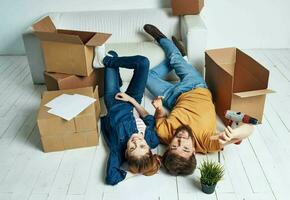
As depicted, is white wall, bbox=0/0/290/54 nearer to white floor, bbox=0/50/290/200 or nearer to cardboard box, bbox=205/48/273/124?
cardboard box, bbox=205/48/273/124

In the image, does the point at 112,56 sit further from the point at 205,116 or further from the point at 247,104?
the point at 247,104

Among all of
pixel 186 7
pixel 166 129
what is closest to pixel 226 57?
pixel 186 7

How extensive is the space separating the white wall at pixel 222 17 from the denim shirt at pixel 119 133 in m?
1.63

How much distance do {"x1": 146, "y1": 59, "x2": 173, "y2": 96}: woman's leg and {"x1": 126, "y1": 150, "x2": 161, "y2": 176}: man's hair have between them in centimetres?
83

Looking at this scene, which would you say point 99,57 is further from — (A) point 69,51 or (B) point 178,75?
(B) point 178,75

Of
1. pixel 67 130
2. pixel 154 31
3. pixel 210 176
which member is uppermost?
pixel 154 31

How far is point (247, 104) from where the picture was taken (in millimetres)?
2137

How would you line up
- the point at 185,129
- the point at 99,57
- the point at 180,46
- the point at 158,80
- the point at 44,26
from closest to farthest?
the point at 185,129 < the point at 99,57 < the point at 158,80 < the point at 44,26 < the point at 180,46

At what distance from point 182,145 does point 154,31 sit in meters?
1.51

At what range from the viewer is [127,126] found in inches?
78.1

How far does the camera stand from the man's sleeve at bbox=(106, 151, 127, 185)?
1778mm

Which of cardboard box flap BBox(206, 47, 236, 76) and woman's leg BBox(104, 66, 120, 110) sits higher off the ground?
cardboard box flap BBox(206, 47, 236, 76)

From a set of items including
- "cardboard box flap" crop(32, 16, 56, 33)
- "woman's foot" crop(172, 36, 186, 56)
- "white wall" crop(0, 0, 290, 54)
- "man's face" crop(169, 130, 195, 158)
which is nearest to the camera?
"man's face" crop(169, 130, 195, 158)

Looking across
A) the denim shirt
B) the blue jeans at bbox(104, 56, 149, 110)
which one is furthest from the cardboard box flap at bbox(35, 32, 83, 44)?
the denim shirt
